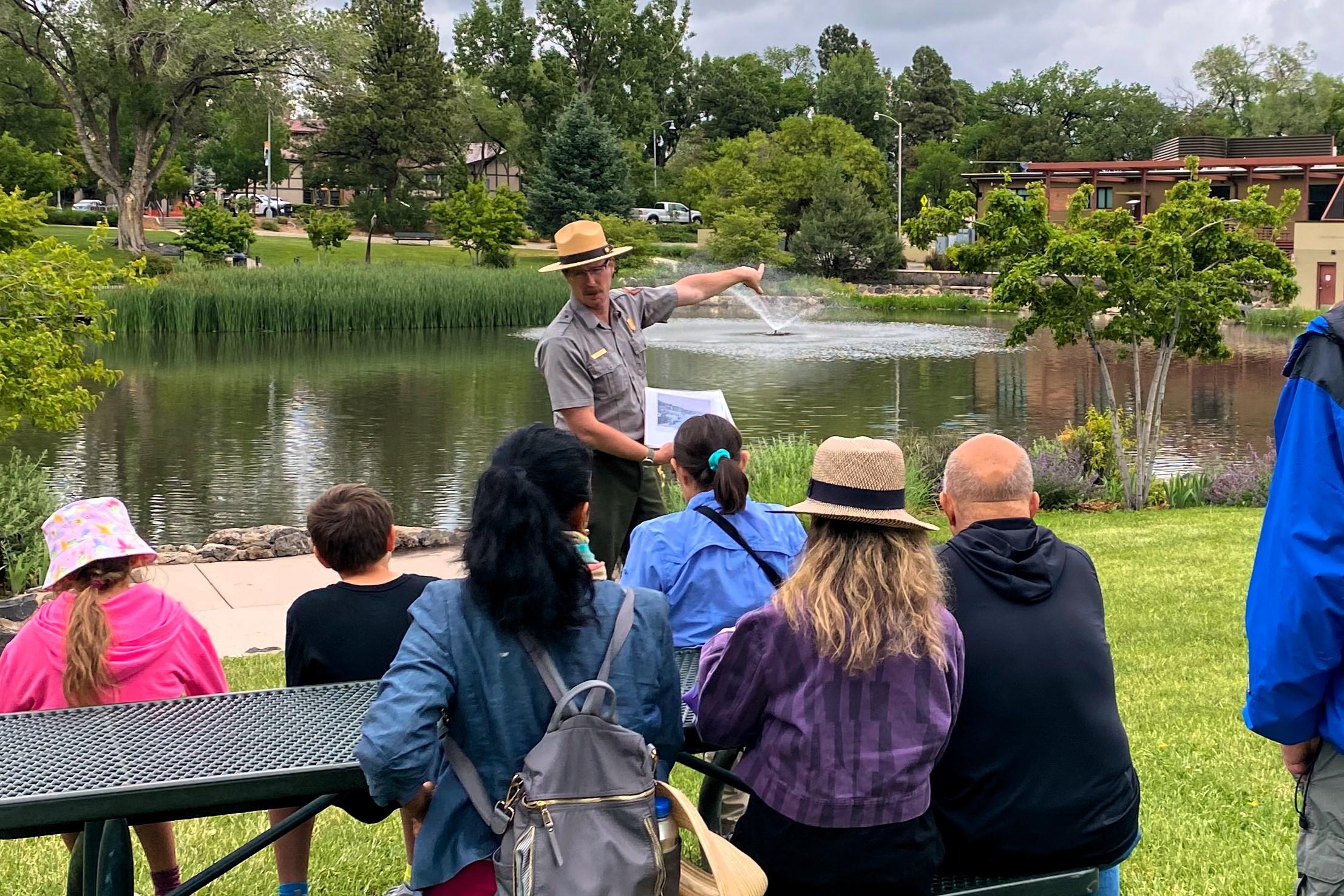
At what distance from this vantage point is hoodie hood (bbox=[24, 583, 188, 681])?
11.4 ft

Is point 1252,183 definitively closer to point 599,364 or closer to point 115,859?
point 599,364

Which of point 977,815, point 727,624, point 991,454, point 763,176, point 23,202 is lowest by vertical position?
point 977,815

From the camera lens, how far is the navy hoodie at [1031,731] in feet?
9.97

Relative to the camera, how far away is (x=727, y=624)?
12.8ft

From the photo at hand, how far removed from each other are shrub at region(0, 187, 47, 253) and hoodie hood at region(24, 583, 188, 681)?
750 cm

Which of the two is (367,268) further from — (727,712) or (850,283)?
(727,712)

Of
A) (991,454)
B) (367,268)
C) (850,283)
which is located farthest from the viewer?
(850,283)

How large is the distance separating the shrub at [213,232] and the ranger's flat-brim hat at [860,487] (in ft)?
167

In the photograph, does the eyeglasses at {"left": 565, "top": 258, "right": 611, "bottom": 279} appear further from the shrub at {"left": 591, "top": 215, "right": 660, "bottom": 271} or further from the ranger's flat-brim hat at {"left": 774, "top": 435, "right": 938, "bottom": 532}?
the shrub at {"left": 591, "top": 215, "right": 660, "bottom": 271}

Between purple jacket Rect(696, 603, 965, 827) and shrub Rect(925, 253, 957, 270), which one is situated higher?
shrub Rect(925, 253, 957, 270)

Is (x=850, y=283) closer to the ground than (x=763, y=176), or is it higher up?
closer to the ground

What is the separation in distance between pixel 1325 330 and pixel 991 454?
3.20 feet

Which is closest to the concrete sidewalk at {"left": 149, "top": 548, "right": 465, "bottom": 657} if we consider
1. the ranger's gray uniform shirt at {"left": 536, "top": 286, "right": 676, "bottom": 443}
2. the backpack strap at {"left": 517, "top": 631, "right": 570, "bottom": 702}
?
the ranger's gray uniform shirt at {"left": 536, "top": 286, "right": 676, "bottom": 443}

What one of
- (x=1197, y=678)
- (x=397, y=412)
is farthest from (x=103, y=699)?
(x=397, y=412)
